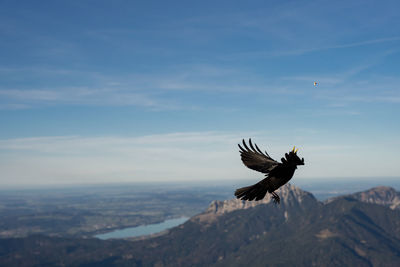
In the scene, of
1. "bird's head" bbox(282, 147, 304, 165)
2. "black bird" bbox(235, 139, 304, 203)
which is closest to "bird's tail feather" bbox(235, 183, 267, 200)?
"black bird" bbox(235, 139, 304, 203)

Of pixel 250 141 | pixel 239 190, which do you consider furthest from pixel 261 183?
pixel 250 141

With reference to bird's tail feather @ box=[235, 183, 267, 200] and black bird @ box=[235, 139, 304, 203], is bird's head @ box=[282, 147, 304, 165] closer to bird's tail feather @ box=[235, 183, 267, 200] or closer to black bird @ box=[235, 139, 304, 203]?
black bird @ box=[235, 139, 304, 203]

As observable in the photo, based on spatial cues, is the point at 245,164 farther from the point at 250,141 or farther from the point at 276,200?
the point at 276,200

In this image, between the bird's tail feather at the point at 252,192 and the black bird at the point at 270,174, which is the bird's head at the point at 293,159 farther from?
the bird's tail feather at the point at 252,192

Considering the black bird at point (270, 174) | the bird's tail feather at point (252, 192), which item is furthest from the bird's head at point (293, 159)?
the bird's tail feather at point (252, 192)

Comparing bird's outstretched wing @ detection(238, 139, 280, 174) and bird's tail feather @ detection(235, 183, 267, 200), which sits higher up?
bird's outstretched wing @ detection(238, 139, 280, 174)
